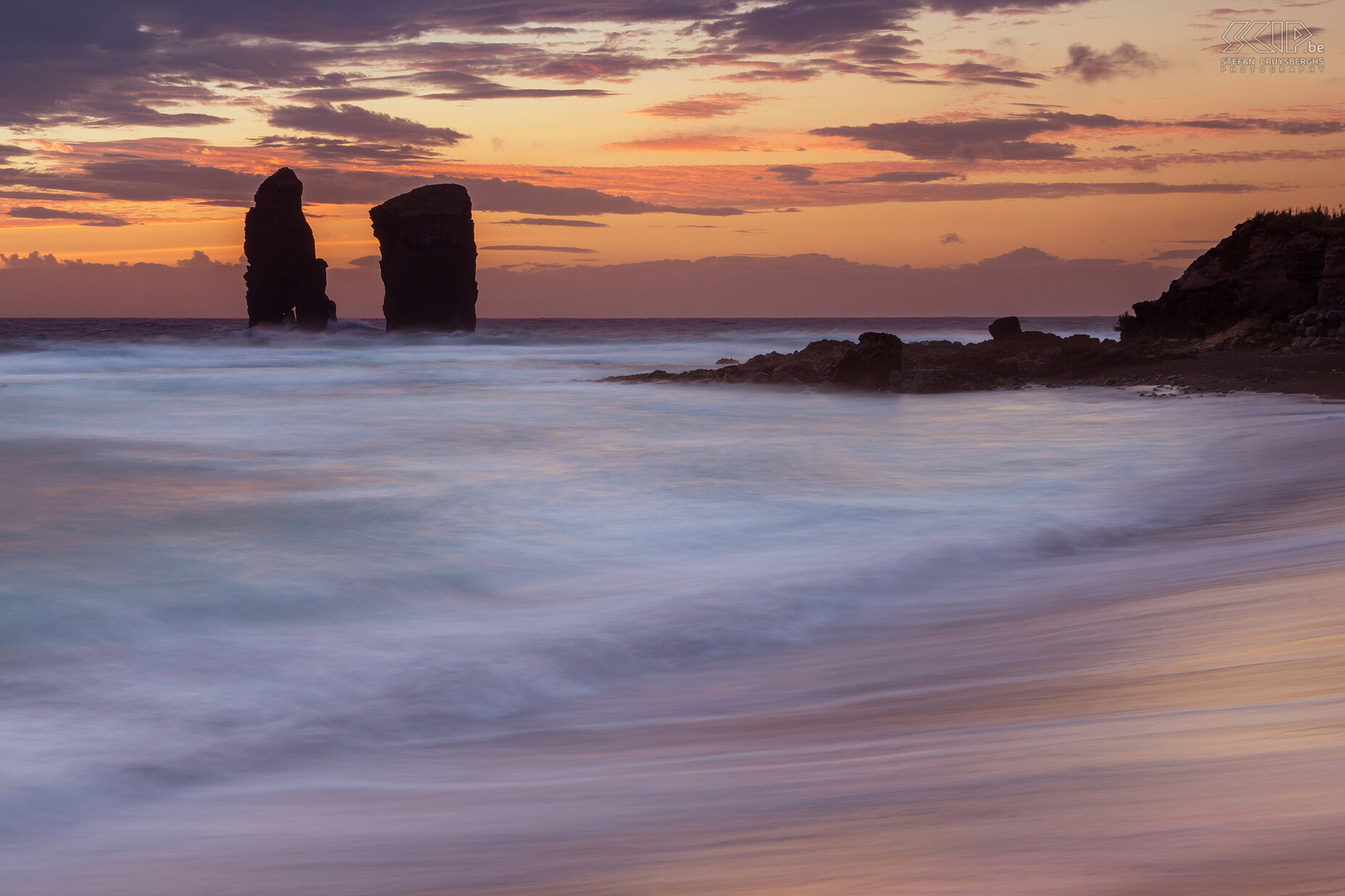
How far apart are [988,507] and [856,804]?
626 centimetres

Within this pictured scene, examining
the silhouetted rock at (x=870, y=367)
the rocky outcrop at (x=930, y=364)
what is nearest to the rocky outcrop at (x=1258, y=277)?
the rocky outcrop at (x=930, y=364)

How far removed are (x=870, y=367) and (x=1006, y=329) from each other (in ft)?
18.4

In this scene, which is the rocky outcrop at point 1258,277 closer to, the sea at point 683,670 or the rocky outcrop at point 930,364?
the rocky outcrop at point 930,364

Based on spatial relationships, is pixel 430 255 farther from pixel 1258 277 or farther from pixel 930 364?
pixel 1258 277

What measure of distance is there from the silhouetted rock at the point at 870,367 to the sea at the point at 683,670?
25.7 ft

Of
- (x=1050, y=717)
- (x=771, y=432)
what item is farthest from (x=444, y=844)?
A: (x=771, y=432)

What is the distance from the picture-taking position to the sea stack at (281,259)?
69188mm

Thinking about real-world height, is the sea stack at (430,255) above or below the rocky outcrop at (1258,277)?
above

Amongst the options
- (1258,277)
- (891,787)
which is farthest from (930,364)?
(891,787)

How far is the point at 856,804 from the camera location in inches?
95.7

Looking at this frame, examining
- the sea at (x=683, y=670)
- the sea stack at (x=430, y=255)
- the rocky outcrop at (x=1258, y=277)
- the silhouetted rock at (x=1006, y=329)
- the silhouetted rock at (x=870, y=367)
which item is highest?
the sea stack at (x=430, y=255)

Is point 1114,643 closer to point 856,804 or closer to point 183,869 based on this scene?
point 856,804

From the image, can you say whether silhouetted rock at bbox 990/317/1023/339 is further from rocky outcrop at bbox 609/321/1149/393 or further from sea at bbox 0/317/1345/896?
sea at bbox 0/317/1345/896

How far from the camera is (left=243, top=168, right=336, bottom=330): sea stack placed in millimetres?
69188
